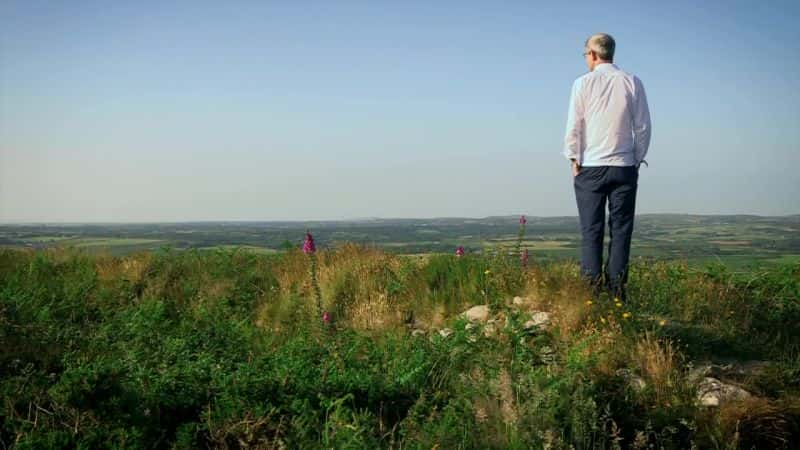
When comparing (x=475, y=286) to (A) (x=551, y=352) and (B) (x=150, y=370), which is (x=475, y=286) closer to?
(A) (x=551, y=352)

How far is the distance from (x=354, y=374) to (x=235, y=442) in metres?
1.08

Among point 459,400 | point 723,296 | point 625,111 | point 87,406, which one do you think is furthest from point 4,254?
point 723,296

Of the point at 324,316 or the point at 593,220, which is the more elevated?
the point at 593,220

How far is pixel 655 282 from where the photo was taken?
25.8 ft

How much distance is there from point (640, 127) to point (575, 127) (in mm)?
695

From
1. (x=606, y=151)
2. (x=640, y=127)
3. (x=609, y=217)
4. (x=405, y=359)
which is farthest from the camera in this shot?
(x=609, y=217)

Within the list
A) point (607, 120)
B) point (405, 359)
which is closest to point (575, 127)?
point (607, 120)

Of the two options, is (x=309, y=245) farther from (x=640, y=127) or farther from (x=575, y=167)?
(x=640, y=127)

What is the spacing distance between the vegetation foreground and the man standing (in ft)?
1.77

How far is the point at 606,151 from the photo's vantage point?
20.1 ft

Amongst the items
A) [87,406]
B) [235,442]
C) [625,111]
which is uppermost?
[625,111]

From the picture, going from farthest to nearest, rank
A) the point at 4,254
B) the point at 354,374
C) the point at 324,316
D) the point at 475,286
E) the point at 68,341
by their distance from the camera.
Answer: the point at 4,254 → the point at 475,286 → the point at 324,316 → the point at 68,341 → the point at 354,374

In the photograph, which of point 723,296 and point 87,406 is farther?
point 723,296

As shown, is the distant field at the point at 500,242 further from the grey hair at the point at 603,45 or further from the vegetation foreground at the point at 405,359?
the grey hair at the point at 603,45
